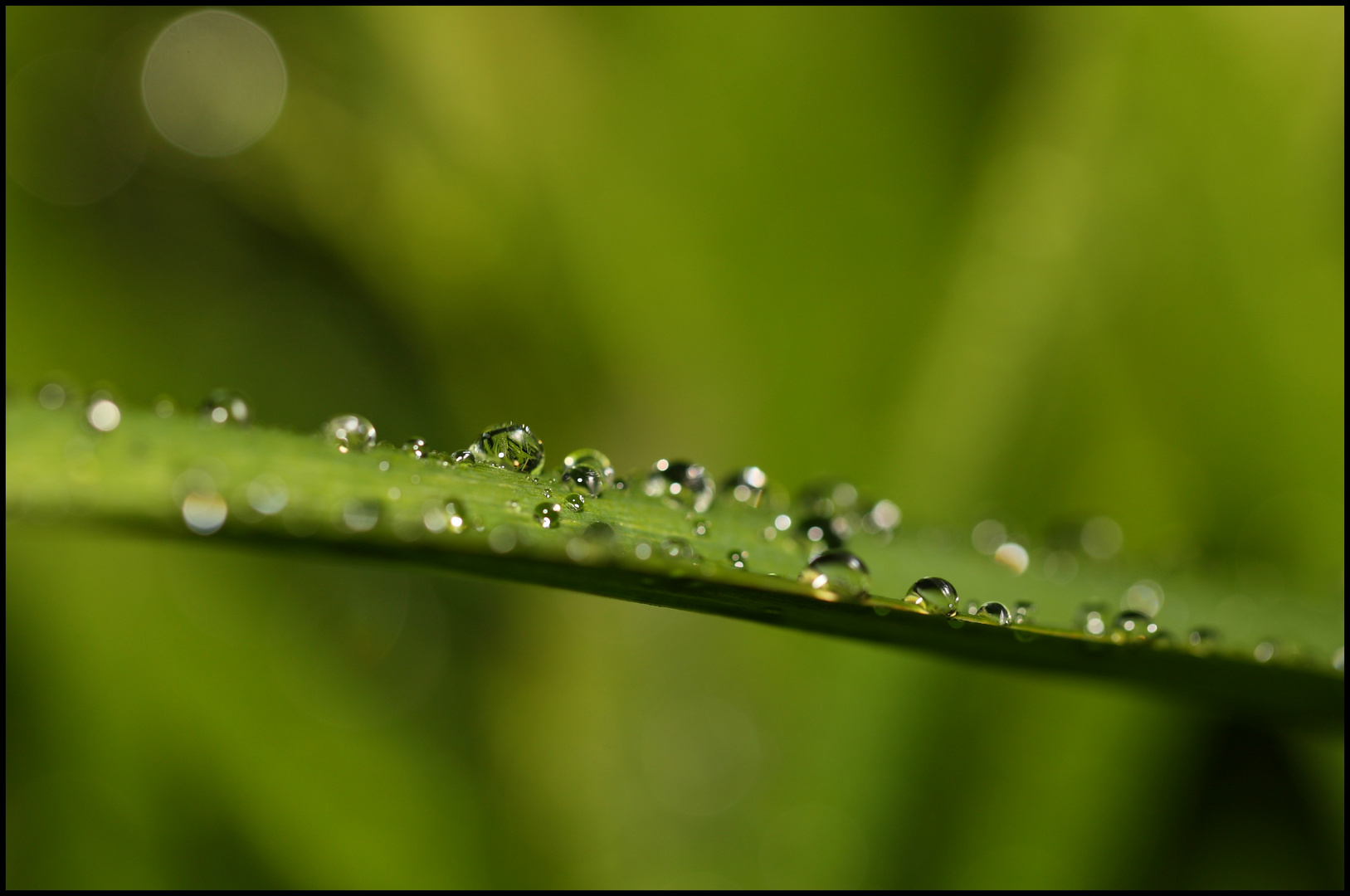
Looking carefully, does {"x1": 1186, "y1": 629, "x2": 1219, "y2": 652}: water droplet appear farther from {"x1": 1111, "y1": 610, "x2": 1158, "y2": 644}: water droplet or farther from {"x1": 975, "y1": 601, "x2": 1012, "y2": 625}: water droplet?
{"x1": 975, "y1": 601, "x2": 1012, "y2": 625}: water droplet

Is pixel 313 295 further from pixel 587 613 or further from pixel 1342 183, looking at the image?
pixel 1342 183

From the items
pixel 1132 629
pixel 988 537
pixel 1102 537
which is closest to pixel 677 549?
pixel 1132 629

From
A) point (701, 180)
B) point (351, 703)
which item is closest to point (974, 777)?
point (351, 703)

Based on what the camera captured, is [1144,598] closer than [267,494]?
No

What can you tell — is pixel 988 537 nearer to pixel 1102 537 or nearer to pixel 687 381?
pixel 1102 537

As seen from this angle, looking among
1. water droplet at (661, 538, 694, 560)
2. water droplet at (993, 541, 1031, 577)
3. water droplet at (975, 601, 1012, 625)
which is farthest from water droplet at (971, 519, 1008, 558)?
water droplet at (661, 538, 694, 560)

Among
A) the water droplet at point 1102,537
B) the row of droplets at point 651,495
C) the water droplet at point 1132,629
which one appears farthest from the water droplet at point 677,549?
the water droplet at point 1102,537

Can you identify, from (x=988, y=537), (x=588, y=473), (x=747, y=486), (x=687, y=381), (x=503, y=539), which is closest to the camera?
(x=503, y=539)
